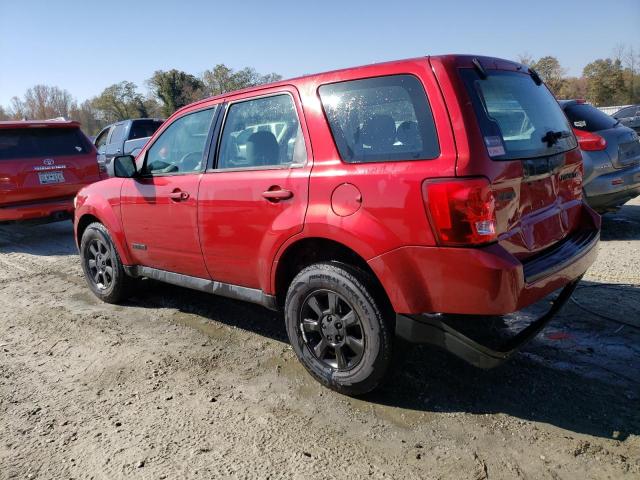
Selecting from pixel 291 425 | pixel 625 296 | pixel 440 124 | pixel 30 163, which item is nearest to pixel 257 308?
pixel 291 425

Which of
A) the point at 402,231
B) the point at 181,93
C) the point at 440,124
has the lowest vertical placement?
the point at 402,231

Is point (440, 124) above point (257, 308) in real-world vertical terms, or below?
above

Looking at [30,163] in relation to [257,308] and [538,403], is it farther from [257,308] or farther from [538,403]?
[538,403]

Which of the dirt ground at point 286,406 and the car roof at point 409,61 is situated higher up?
the car roof at point 409,61

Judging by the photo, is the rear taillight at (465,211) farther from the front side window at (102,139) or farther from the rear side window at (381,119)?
the front side window at (102,139)

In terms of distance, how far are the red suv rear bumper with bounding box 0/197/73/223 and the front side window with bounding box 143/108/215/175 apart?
4.52m

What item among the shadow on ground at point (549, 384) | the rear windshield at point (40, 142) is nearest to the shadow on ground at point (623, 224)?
the shadow on ground at point (549, 384)

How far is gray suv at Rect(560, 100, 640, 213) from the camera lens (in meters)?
6.04

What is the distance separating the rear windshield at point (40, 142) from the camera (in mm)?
7887

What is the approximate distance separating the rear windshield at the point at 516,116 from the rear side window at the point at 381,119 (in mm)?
271

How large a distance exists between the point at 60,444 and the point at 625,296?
4.35m

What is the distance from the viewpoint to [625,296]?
170 inches

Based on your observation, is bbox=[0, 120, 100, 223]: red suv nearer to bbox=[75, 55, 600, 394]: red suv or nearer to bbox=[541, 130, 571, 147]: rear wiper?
bbox=[75, 55, 600, 394]: red suv

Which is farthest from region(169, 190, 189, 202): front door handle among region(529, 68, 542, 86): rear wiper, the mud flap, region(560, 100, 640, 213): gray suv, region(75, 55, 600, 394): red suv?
region(560, 100, 640, 213): gray suv
